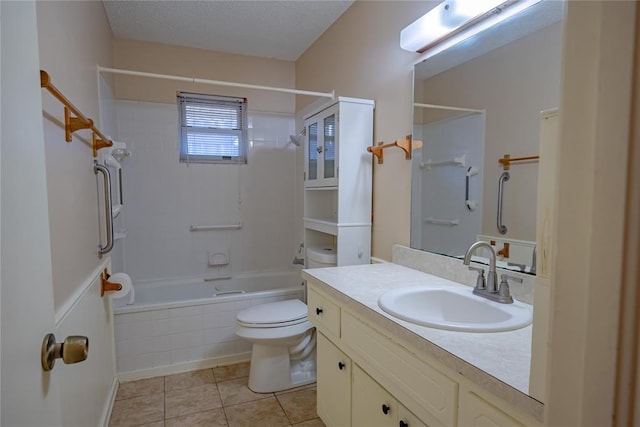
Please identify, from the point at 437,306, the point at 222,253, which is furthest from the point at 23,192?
the point at 222,253

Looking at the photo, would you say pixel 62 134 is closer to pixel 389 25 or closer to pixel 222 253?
pixel 389 25

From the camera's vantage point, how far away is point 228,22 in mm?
2572

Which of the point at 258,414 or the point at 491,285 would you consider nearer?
the point at 491,285

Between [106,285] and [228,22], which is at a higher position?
[228,22]

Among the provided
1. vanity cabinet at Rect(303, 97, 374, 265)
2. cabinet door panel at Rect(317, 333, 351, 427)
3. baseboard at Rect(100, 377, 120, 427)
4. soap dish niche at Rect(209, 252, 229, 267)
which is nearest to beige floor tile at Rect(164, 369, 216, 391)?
baseboard at Rect(100, 377, 120, 427)

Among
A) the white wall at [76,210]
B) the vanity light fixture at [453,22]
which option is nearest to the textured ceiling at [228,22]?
the white wall at [76,210]

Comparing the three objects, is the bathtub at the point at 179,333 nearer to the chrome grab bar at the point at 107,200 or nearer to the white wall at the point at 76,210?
the white wall at the point at 76,210

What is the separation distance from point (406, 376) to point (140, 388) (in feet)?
6.34

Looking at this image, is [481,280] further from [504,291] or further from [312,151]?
[312,151]

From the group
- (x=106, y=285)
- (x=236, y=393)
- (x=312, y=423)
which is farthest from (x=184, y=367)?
(x=312, y=423)

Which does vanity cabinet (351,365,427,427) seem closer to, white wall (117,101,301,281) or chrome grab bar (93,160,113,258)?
chrome grab bar (93,160,113,258)

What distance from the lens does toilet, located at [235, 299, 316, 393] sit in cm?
209

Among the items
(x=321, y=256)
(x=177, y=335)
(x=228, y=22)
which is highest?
(x=228, y=22)

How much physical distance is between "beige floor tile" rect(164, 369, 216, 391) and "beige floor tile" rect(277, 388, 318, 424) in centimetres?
55
